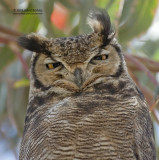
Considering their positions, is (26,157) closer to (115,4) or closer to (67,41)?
(67,41)

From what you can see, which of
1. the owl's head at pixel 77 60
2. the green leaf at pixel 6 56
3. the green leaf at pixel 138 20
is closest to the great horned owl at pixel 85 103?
the owl's head at pixel 77 60

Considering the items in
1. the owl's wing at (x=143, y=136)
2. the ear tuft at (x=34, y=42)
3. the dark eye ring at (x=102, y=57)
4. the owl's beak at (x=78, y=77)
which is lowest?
the owl's wing at (x=143, y=136)

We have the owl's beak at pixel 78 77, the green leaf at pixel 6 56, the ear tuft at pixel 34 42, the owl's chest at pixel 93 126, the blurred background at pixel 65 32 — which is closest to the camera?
the owl's chest at pixel 93 126

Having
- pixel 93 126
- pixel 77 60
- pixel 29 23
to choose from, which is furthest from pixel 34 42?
pixel 29 23

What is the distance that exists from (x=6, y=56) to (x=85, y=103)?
166 centimetres

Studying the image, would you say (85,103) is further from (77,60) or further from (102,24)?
(102,24)

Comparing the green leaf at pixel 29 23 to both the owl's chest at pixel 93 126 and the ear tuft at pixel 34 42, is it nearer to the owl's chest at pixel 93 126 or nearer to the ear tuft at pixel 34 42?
the ear tuft at pixel 34 42

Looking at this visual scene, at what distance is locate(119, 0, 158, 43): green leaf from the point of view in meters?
5.23

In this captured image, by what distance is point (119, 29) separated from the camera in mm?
5246

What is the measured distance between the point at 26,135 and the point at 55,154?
38 centimetres

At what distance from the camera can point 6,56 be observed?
18.8 feet

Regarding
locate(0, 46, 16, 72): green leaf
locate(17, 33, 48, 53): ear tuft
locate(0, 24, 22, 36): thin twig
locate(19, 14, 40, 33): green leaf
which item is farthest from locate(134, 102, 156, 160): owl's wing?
locate(19, 14, 40, 33): green leaf

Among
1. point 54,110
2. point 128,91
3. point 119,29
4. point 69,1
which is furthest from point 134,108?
point 69,1

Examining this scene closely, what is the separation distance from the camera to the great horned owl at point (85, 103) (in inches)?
157
